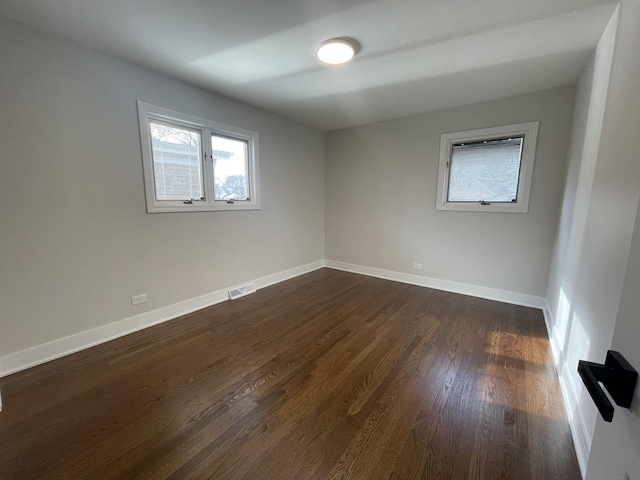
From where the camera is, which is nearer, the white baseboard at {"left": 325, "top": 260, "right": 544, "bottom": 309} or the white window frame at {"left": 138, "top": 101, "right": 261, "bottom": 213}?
the white window frame at {"left": 138, "top": 101, "right": 261, "bottom": 213}

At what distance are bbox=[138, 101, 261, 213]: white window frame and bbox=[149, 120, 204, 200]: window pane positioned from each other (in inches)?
2.2

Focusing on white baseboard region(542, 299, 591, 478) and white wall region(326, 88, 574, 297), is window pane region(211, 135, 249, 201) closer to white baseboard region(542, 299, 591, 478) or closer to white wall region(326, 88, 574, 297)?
white wall region(326, 88, 574, 297)

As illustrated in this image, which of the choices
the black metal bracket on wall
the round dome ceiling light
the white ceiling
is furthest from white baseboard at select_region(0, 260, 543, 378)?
the black metal bracket on wall

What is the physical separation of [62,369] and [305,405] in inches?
76.7

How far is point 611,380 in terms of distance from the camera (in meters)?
0.56

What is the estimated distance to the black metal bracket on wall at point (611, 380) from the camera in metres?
0.51

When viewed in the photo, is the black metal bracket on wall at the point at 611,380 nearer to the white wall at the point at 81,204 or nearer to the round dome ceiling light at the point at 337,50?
the round dome ceiling light at the point at 337,50

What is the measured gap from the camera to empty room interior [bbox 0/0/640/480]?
1342mm

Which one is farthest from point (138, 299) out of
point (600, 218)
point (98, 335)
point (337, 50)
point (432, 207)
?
point (432, 207)

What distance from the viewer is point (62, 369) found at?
2.02 meters

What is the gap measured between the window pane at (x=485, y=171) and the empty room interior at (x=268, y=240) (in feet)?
0.09

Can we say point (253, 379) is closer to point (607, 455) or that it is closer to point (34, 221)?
point (607, 455)

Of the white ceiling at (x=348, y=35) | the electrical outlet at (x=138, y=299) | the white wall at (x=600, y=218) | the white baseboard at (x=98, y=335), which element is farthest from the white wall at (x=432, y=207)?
the electrical outlet at (x=138, y=299)

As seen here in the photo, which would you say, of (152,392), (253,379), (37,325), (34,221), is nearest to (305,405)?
(253,379)
